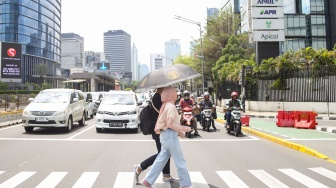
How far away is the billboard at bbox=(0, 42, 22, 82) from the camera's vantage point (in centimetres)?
4411

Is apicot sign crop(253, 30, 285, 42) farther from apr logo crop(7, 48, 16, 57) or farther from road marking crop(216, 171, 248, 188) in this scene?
apr logo crop(7, 48, 16, 57)

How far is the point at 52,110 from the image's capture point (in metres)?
12.1

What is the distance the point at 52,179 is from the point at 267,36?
85.9 ft

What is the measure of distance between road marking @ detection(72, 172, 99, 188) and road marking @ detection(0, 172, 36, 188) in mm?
1017

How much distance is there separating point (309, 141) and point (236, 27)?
3576 cm

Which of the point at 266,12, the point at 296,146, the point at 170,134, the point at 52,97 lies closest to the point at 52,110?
the point at 52,97

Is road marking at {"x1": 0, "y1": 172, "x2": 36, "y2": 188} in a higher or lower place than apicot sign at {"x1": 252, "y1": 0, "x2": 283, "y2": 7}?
lower

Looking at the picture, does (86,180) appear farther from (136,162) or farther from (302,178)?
(302,178)

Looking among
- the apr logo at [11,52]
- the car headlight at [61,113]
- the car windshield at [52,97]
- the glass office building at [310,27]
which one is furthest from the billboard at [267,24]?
the apr logo at [11,52]

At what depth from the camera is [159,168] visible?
16.1 feet

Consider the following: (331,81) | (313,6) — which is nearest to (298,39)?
(313,6)

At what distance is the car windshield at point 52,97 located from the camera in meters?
13.1

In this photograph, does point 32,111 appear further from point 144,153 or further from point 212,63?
point 212,63

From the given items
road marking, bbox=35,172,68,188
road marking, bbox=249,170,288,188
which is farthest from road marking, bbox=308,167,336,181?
road marking, bbox=35,172,68,188
